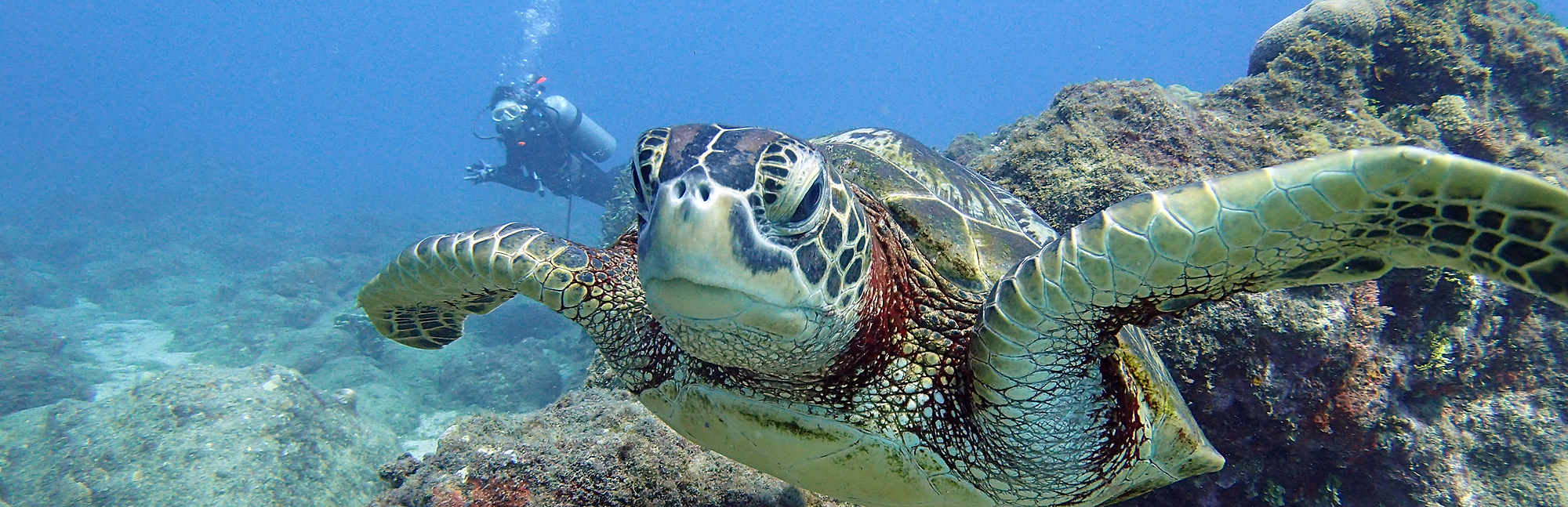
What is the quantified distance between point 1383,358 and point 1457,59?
3525 millimetres

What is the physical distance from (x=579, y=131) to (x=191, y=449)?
10.4 m

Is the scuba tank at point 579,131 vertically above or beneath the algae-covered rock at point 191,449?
above

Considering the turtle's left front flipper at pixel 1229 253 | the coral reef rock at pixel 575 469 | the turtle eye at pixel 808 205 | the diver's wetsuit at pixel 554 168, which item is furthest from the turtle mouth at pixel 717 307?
the diver's wetsuit at pixel 554 168

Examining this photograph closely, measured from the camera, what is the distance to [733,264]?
117 cm

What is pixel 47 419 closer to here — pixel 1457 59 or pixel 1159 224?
pixel 1159 224

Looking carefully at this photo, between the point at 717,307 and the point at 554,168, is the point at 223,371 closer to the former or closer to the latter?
the point at 717,307

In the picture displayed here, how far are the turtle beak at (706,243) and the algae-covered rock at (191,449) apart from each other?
630cm

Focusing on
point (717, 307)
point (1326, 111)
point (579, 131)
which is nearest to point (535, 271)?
point (717, 307)

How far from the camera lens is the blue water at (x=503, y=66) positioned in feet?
300

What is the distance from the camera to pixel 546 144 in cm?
1406

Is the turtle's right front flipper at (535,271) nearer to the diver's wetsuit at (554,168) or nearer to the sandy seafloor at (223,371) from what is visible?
the sandy seafloor at (223,371)

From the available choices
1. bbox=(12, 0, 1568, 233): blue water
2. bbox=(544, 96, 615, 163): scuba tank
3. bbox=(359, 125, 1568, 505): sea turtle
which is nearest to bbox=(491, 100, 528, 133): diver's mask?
bbox=(544, 96, 615, 163): scuba tank

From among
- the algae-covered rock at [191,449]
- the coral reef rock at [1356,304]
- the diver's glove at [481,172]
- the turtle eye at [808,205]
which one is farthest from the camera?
the diver's glove at [481,172]

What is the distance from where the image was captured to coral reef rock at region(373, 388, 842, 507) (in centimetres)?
233
